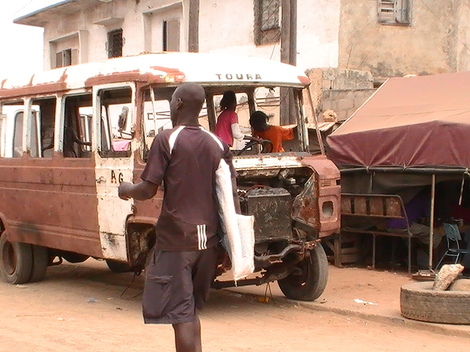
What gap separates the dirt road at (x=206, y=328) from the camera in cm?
649

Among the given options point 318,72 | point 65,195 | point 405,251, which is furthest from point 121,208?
point 318,72

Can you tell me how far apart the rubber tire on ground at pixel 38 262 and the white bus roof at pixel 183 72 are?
6.93ft

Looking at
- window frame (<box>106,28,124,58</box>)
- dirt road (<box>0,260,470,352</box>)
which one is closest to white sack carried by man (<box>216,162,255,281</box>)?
dirt road (<box>0,260,470,352</box>)

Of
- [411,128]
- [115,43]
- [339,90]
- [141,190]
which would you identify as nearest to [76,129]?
[411,128]

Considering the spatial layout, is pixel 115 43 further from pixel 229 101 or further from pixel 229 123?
pixel 229 123

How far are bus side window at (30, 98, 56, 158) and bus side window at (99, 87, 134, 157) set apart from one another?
107cm

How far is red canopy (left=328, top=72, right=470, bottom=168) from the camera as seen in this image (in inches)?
382

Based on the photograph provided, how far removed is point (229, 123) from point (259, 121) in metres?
0.47

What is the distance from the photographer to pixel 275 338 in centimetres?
680

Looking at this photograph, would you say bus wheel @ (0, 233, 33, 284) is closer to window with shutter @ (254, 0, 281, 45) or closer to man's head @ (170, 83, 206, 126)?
man's head @ (170, 83, 206, 126)

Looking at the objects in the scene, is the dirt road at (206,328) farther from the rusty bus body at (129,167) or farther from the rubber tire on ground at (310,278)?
Answer: the rusty bus body at (129,167)

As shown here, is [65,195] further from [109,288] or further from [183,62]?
[183,62]

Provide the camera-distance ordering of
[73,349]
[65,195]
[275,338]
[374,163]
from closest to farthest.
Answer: [73,349], [275,338], [65,195], [374,163]

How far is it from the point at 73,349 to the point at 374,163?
5.51 m
